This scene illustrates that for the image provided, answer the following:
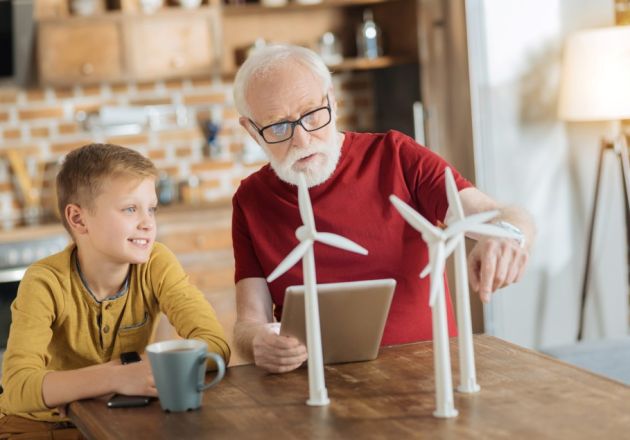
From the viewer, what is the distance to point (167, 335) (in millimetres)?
5047

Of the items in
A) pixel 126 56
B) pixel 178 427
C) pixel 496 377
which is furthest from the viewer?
pixel 126 56

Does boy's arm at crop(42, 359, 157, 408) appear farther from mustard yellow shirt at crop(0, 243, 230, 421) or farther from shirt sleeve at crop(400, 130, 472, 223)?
shirt sleeve at crop(400, 130, 472, 223)

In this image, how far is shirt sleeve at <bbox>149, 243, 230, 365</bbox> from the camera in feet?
7.21

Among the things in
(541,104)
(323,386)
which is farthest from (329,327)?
(541,104)

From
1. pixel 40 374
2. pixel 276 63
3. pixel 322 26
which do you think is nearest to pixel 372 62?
pixel 322 26

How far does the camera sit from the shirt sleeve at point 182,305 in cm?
220

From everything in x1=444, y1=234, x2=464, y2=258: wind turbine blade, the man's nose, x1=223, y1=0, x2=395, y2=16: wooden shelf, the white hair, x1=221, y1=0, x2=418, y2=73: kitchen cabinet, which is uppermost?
x1=223, y1=0, x2=395, y2=16: wooden shelf

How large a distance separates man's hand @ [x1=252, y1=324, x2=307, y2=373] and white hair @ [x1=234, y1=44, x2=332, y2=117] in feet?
2.10

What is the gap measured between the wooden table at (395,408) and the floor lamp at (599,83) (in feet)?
8.69

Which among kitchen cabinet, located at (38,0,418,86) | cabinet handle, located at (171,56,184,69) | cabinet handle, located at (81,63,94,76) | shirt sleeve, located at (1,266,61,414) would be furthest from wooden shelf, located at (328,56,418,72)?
shirt sleeve, located at (1,266,61,414)

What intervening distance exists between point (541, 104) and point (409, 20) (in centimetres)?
96

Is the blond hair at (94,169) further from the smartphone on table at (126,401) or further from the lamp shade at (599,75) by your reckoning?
the lamp shade at (599,75)

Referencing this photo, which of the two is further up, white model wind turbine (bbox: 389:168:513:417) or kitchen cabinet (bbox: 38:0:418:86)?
kitchen cabinet (bbox: 38:0:418:86)

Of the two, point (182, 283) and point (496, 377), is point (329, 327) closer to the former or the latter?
point (496, 377)
